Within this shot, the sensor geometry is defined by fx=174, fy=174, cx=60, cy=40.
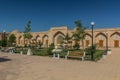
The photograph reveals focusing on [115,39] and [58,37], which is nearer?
[115,39]

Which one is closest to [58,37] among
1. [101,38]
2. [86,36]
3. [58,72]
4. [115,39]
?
[86,36]

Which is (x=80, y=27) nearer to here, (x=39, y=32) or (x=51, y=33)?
(x=51, y=33)

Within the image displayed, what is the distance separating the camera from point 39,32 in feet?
171

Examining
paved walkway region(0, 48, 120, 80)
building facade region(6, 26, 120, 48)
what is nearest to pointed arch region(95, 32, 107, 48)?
building facade region(6, 26, 120, 48)

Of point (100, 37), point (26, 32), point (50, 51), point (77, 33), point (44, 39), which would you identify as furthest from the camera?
point (44, 39)

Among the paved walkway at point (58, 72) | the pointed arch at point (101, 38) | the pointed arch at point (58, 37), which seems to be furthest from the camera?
the pointed arch at point (58, 37)

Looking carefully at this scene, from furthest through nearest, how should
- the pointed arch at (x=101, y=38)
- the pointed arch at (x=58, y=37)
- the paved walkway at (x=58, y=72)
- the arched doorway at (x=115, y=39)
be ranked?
the pointed arch at (x=58, y=37)
the pointed arch at (x=101, y=38)
the arched doorway at (x=115, y=39)
the paved walkway at (x=58, y=72)

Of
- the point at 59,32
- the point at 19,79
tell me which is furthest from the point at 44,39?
the point at 19,79

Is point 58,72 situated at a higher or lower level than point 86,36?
lower

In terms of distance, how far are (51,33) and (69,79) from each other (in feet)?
136

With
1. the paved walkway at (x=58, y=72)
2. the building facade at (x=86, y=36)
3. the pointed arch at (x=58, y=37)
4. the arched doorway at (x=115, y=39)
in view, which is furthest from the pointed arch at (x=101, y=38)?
the paved walkway at (x=58, y=72)

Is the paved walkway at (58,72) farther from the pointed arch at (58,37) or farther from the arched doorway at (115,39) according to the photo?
the pointed arch at (58,37)

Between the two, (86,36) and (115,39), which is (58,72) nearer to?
(115,39)

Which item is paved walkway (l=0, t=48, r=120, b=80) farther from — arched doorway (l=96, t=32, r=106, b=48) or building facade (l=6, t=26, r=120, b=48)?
arched doorway (l=96, t=32, r=106, b=48)
